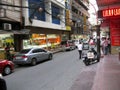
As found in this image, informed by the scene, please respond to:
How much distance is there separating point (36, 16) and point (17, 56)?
16.0m

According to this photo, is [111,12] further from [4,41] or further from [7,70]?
[4,41]

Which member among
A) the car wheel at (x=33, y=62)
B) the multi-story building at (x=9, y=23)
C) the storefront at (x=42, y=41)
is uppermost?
the multi-story building at (x=9, y=23)

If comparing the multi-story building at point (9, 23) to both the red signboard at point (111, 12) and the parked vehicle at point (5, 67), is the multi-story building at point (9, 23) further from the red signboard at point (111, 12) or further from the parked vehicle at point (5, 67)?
the red signboard at point (111, 12)

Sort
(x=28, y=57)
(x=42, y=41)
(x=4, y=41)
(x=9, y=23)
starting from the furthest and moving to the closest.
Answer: (x=42, y=41), (x=9, y=23), (x=4, y=41), (x=28, y=57)

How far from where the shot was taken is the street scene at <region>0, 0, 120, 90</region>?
1288 centimetres

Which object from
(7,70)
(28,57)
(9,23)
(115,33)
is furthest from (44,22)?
(7,70)

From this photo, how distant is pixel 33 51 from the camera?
22703mm

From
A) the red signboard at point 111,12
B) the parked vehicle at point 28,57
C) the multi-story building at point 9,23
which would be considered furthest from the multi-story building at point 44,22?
the red signboard at point 111,12

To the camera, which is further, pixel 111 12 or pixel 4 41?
pixel 4 41

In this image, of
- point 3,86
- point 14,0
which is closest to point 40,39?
point 14,0

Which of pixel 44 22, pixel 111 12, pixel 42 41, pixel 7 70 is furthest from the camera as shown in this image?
pixel 42 41

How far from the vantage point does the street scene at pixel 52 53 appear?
42.3ft

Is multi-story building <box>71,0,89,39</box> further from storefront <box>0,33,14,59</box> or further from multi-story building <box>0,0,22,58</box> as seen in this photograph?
storefront <box>0,33,14,59</box>

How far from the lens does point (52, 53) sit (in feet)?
104
